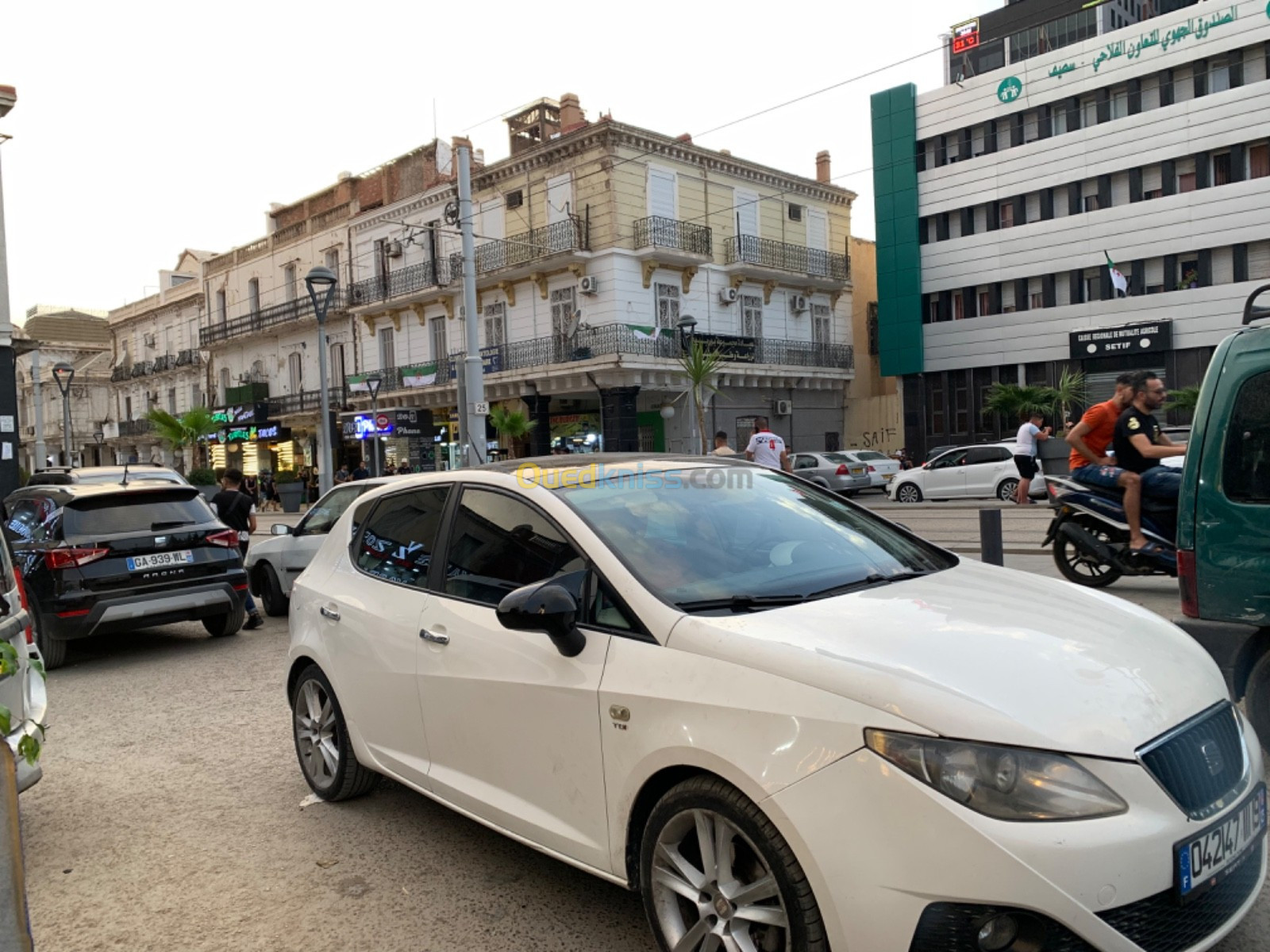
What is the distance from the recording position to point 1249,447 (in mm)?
3895

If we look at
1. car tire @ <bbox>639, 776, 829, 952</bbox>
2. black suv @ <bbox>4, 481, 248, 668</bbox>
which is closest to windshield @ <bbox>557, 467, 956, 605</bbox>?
car tire @ <bbox>639, 776, 829, 952</bbox>

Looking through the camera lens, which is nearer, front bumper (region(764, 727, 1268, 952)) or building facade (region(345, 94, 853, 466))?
front bumper (region(764, 727, 1268, 952))

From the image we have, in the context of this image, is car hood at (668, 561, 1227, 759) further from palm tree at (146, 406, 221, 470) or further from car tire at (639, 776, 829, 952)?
palm tree at (146, 406, 221, 470)

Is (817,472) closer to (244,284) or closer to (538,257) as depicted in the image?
(538,257)

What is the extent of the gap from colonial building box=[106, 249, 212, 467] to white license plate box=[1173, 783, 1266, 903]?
4717 cm

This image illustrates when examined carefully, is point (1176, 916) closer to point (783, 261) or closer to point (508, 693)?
point (508, 693)

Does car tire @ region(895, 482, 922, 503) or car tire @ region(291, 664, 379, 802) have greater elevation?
car tire @ region(291, 664, 379, 802)

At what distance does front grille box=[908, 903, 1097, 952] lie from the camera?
2.05 m

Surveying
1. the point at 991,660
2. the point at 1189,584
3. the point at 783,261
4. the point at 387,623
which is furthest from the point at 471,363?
the point at 783,261

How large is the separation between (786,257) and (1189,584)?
30848 millimetres

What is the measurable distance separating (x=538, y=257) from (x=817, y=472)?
11.3 metres

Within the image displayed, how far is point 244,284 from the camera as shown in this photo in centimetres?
4184

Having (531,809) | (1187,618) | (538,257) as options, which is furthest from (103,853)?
(538,257)

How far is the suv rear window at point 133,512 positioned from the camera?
781cm
